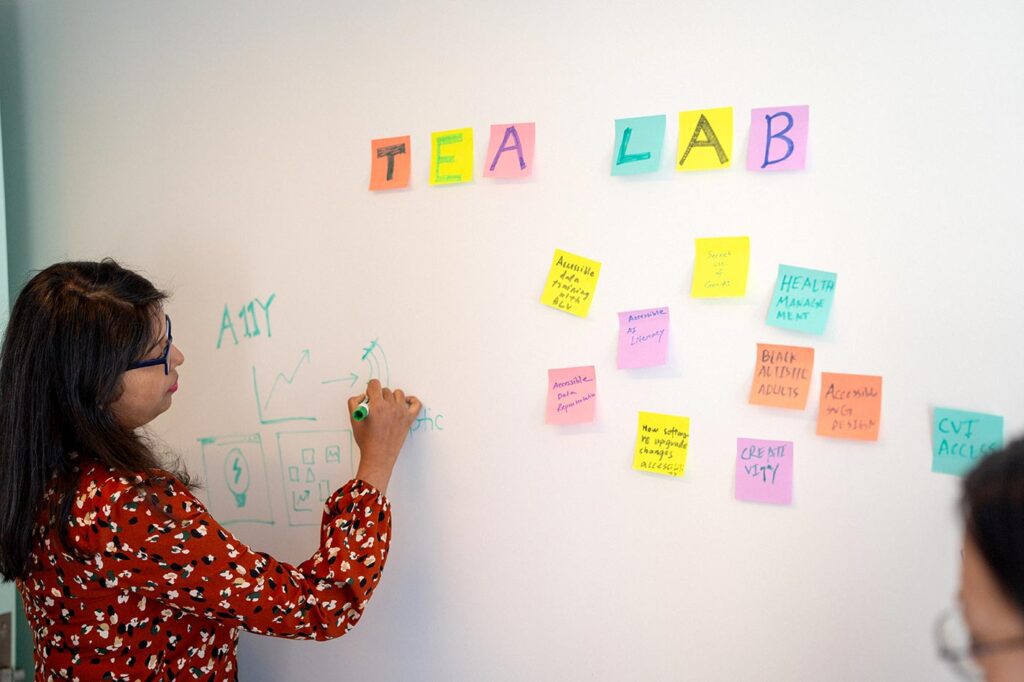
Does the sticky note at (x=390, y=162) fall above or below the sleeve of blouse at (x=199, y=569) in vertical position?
above

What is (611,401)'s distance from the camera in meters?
1.29

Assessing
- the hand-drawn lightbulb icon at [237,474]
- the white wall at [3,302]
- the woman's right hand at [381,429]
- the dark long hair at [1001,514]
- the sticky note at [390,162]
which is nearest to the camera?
the dark long hair at [1001,514]

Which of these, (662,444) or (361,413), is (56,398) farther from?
(662,444)

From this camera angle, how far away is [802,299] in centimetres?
118

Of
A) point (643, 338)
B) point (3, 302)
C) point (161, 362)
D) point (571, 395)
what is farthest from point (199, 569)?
point (3, 302)

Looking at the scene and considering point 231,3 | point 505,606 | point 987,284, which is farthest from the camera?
point 231,3

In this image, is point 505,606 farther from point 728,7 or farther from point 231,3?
point 231,3

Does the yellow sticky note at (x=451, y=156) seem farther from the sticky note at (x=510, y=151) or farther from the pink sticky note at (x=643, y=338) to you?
the pink sticky note at (x=643, y=338)

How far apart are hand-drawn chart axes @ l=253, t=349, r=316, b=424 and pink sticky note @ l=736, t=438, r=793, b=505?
2.49 feet

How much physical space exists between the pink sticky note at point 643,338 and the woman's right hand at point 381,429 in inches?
14.7

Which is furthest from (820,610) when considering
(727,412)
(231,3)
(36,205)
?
(36,205)

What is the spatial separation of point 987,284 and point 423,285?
2.80ft

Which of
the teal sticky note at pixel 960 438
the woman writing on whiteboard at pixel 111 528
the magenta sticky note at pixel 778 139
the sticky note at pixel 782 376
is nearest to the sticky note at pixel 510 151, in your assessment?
the magenta sticky note at pixel 778 139

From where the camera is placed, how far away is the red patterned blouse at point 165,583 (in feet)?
3.62
